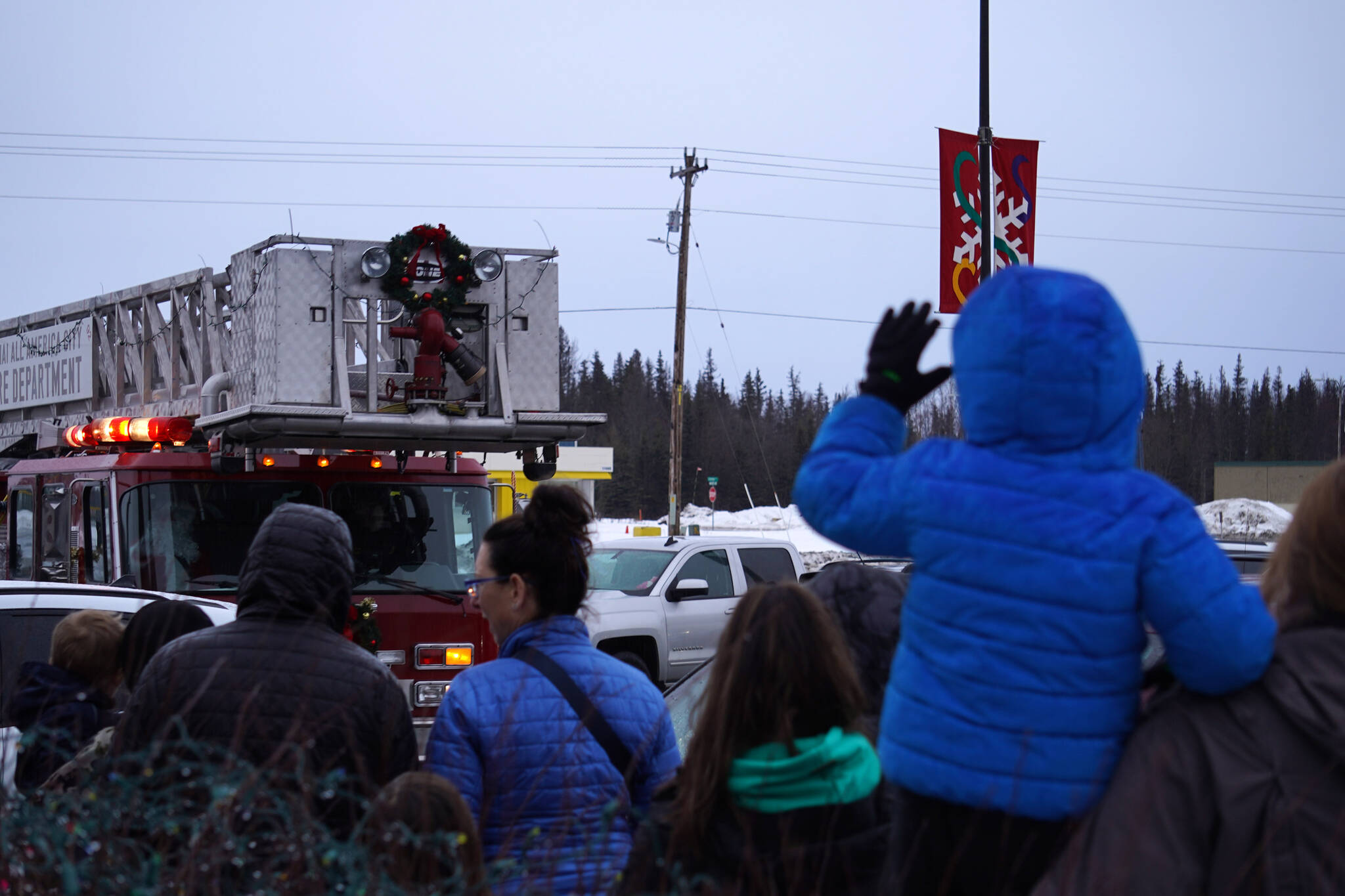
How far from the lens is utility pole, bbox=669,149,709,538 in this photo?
98.2ft

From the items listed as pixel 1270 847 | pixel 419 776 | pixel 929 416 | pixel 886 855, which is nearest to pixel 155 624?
pixel 419 776

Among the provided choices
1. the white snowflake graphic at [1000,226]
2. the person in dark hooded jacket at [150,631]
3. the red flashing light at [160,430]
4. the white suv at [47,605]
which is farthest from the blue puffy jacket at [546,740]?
the white snowflake graphic at [1000,226]

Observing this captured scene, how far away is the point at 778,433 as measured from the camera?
4808 inches

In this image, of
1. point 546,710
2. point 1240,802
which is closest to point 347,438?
point 546,710

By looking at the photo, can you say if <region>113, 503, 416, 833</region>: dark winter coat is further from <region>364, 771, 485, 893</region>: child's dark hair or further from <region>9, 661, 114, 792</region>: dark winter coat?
<region>9, 661, 114, 792</region>: dark winter coat

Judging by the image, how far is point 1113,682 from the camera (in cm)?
209

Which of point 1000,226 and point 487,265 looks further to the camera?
point 1000,226

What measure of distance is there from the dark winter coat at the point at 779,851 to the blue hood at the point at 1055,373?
81 centimetres

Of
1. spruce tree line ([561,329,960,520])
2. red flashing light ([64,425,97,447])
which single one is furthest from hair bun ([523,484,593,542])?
spruce tree line ([561,329,960,520])

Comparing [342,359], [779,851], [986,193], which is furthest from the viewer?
[986,193]

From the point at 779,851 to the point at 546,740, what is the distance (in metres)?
0.76

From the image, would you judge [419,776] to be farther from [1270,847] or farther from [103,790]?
[1270,847]

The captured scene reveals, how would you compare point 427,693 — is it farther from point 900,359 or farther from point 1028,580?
point 1028,580

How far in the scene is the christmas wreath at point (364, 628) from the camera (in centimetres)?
703
